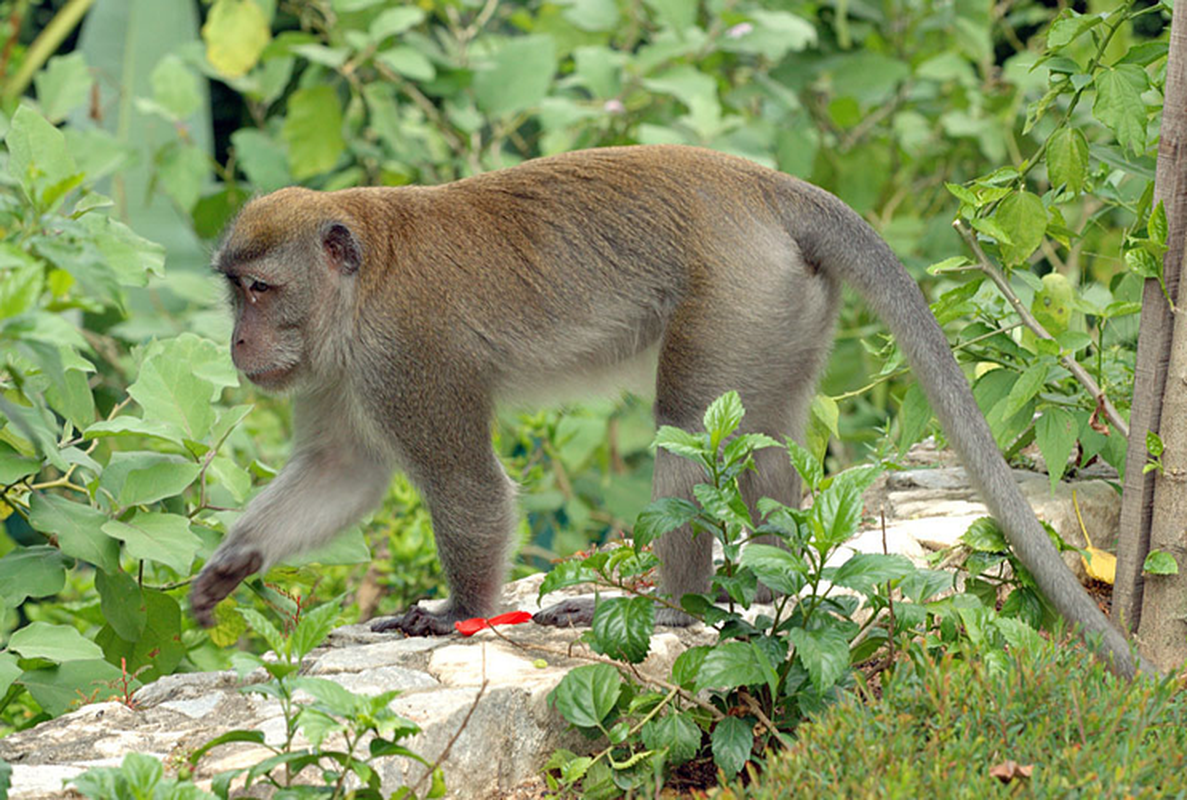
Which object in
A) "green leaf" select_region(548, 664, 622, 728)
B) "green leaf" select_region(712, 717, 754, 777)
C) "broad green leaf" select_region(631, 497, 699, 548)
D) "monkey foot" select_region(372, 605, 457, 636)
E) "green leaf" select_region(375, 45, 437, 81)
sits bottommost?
"monkey foot" select_region(372, 605, 457, 636)

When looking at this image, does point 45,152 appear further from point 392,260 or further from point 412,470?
point 412,470

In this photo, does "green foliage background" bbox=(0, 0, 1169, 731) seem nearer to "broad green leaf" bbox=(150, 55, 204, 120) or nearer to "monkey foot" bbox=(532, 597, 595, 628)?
"broad green leaf" bbox=(150, 55, 204, 120)

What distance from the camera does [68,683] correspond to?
3.90 meters

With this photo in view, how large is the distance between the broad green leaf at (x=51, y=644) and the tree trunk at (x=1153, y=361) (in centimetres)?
292

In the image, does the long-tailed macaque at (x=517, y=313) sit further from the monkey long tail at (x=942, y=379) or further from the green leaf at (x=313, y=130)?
the green leaf at (x=313, y=130)

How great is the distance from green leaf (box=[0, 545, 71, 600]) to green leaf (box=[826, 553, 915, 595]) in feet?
7.37

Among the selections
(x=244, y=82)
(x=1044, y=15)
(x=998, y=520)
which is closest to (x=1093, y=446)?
(x=998, y=520)

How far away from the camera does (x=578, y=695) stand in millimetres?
3391

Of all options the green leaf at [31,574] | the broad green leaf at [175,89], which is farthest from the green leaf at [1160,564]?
the broad green leaf at [175,89]

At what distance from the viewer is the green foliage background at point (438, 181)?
153 inches

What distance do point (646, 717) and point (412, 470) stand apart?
138cm

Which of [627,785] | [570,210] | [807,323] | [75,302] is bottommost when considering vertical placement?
[627,785]

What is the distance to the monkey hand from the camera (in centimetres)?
427

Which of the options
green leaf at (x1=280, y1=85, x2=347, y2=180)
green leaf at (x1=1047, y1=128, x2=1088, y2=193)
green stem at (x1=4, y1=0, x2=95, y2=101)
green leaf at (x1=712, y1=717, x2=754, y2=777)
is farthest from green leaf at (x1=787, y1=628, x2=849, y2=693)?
green stem at (x1=4, y1=0, x2=95, y2=101)
